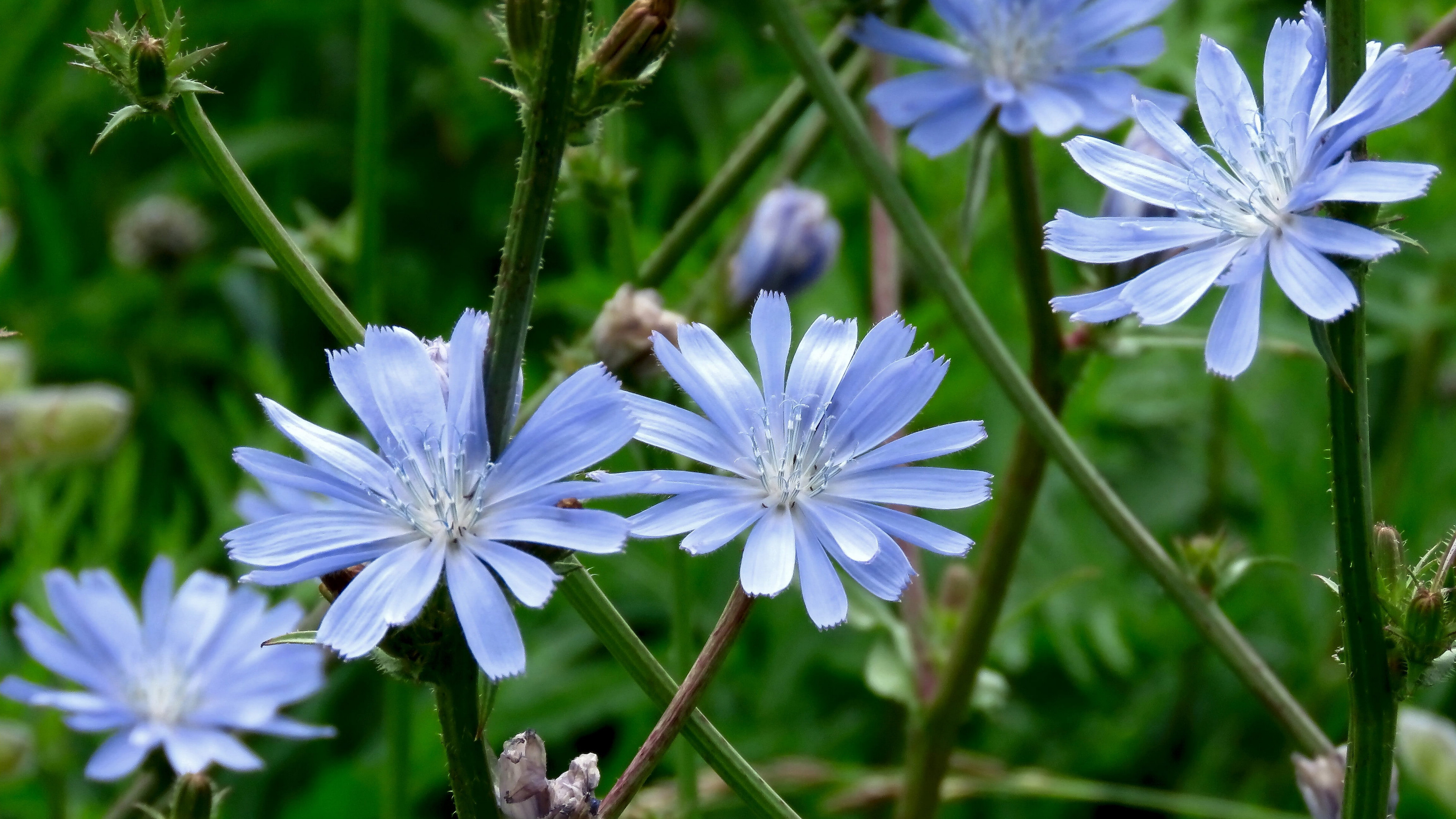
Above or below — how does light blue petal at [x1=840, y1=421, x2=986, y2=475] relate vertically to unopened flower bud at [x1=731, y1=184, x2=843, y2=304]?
below

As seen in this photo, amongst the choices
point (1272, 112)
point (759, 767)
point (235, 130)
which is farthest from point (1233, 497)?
point (235, 130)

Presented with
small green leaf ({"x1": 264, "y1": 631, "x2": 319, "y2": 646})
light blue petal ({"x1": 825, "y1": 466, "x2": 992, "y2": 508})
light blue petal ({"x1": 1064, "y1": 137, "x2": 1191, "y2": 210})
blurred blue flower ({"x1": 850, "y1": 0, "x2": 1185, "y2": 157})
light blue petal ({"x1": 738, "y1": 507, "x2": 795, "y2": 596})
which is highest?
blurred blue flower ({"x1": 850, "y1": 0, "x2": 1185, "y2": 157})

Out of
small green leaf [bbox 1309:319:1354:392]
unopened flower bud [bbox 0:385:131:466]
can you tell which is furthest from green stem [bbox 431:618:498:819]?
unopened flower bud [bbox 0:385:131:466]

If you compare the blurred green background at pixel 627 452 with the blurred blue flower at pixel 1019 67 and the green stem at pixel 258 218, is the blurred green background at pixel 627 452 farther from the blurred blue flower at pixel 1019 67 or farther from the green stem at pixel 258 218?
the green stem at pixel 258 218

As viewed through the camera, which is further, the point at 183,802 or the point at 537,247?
the point at 183,802

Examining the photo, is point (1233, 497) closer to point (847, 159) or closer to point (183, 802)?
point (847, 159)

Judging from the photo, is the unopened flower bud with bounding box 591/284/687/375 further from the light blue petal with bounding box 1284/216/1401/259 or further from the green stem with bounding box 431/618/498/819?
the light blue petal with bounding box 1284/216/1401/259
